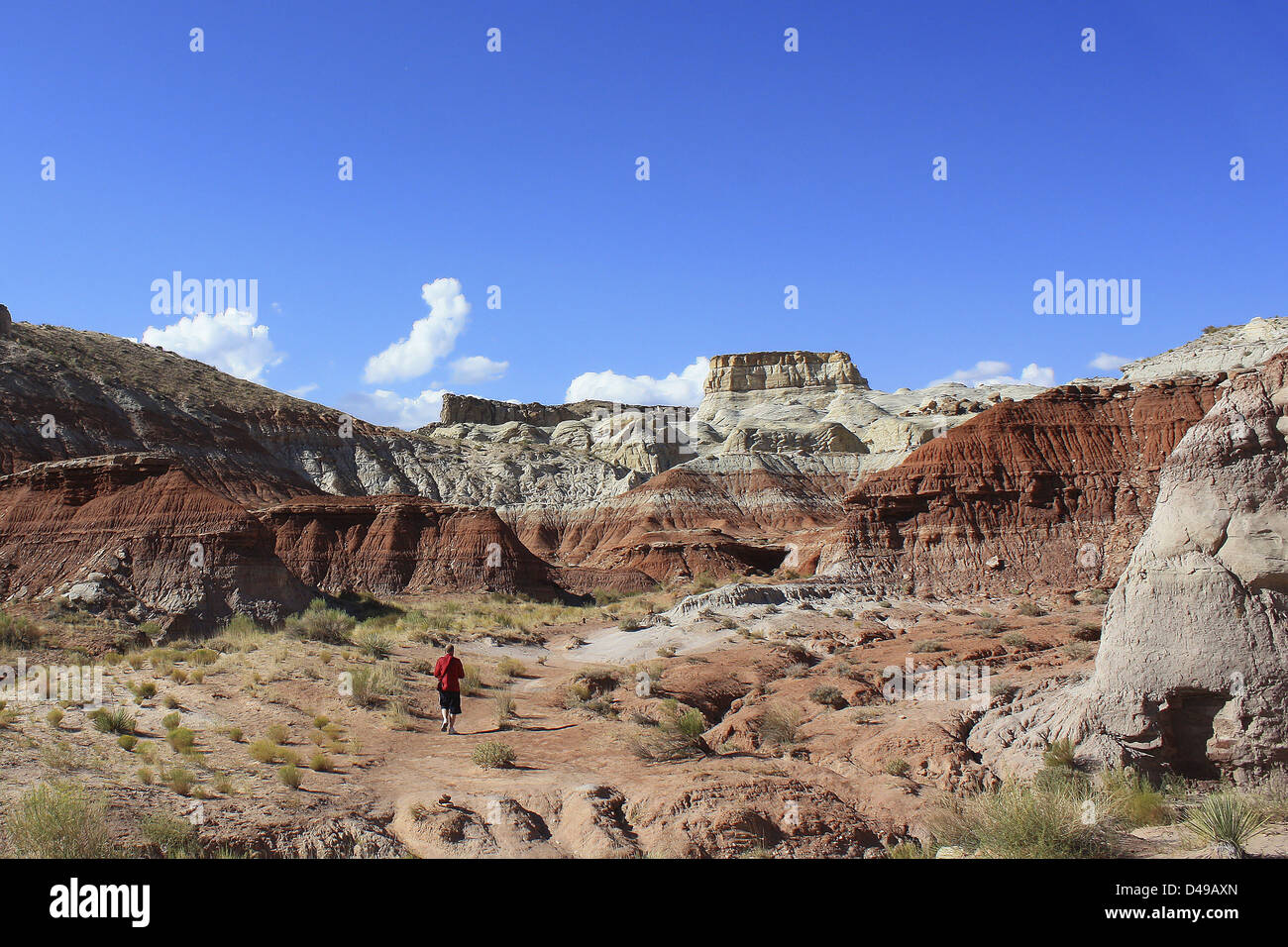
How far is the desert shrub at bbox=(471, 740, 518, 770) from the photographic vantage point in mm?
13289

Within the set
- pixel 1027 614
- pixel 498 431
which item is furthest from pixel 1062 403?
pixel 498 431

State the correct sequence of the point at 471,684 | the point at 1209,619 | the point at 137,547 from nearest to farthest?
1. the point at 1209,619
2. the point at 471,684
3. the point at 137,547

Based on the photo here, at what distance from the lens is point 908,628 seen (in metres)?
29.4

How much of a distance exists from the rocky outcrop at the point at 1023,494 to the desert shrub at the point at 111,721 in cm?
3179

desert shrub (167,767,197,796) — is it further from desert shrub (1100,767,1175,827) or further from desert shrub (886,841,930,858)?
desert shrub (1100,767,1175,827)

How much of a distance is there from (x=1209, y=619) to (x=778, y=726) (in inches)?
286

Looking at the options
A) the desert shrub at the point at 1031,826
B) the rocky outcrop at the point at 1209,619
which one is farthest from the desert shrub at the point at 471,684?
the rocky outcrop at the point at 1209,619

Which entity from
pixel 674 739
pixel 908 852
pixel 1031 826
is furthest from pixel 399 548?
pixel 1031 826

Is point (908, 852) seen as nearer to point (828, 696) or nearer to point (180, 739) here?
point (828, 696)

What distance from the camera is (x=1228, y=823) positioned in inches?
281

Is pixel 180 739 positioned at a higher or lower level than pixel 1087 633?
lower

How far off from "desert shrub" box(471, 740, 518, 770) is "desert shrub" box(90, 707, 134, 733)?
5410 millimetres
